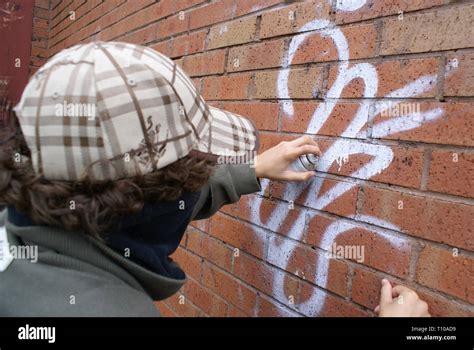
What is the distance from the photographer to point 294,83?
1.68 metres

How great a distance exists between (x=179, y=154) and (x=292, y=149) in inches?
19.1

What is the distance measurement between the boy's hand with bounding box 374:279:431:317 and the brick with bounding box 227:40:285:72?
91cm

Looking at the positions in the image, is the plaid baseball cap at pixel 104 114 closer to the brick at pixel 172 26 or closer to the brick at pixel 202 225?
the brick at pixel 202 225

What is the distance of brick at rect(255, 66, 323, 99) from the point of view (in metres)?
1.59

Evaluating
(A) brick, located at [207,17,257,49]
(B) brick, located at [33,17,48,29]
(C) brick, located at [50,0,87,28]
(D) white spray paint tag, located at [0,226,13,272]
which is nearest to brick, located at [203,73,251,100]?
(A) brick, located at [207,17,257,49]

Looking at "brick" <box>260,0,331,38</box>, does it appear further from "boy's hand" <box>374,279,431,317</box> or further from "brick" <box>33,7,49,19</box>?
"brick" <box>33,7,49,19</box>

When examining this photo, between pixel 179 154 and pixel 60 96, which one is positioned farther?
pixel 179 154

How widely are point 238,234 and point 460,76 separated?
106cm

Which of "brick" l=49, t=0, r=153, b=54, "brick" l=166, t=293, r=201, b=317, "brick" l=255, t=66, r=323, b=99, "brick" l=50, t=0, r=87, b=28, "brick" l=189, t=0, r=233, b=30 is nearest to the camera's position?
"brick" l=255, t=66, r=323, b=99

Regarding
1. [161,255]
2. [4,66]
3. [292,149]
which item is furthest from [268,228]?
[4,66]

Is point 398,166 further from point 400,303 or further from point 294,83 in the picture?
point 294,83

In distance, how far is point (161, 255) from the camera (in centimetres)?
126
